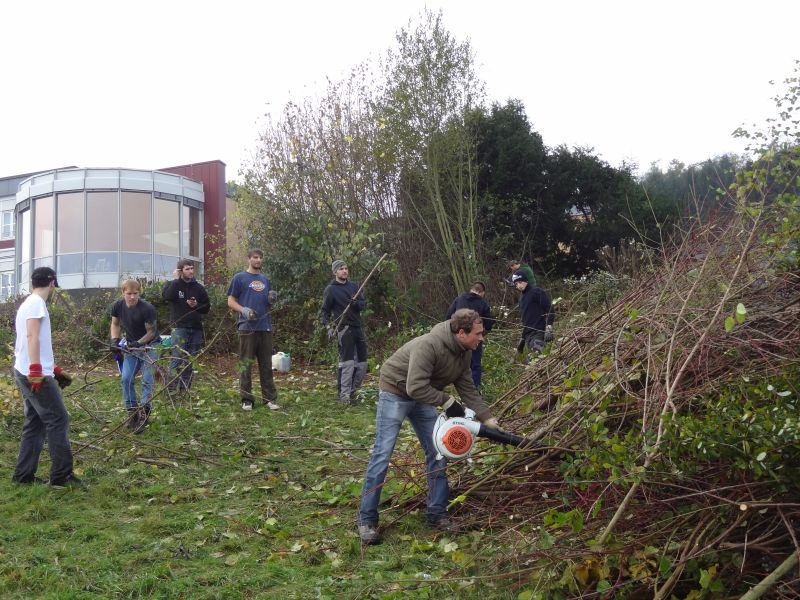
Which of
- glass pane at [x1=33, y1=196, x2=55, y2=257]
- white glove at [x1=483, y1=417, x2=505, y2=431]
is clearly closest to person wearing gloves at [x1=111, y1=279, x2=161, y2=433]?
white glove at [x1=483, y1=417, x2=505, y2=431]

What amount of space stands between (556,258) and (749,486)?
16.5m

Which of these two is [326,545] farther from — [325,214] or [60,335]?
[60,335]

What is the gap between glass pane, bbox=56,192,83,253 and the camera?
25.4m

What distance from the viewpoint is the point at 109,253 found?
25156mm

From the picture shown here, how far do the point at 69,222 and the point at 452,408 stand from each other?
23.8m

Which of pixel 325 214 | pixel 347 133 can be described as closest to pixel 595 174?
pixel 347 133

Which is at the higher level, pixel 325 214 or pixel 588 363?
pixel 325 214

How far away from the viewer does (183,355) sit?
9.09 meters

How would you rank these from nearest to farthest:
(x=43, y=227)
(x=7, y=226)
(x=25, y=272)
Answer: (x=43, y=227), (x=25, y=272), (x=7, y=226)

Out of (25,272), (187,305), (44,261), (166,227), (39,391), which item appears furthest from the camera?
(25,272)

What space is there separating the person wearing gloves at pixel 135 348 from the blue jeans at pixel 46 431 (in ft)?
4.99

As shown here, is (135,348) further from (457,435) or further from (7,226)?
(7,226)

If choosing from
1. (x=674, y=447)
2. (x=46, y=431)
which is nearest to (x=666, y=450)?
(x=674, y=447)

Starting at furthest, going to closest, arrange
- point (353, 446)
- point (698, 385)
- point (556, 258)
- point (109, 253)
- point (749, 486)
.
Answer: point (109, 253), point (556, 258), point (353, 446), point (698, 385), point (749, 486)
